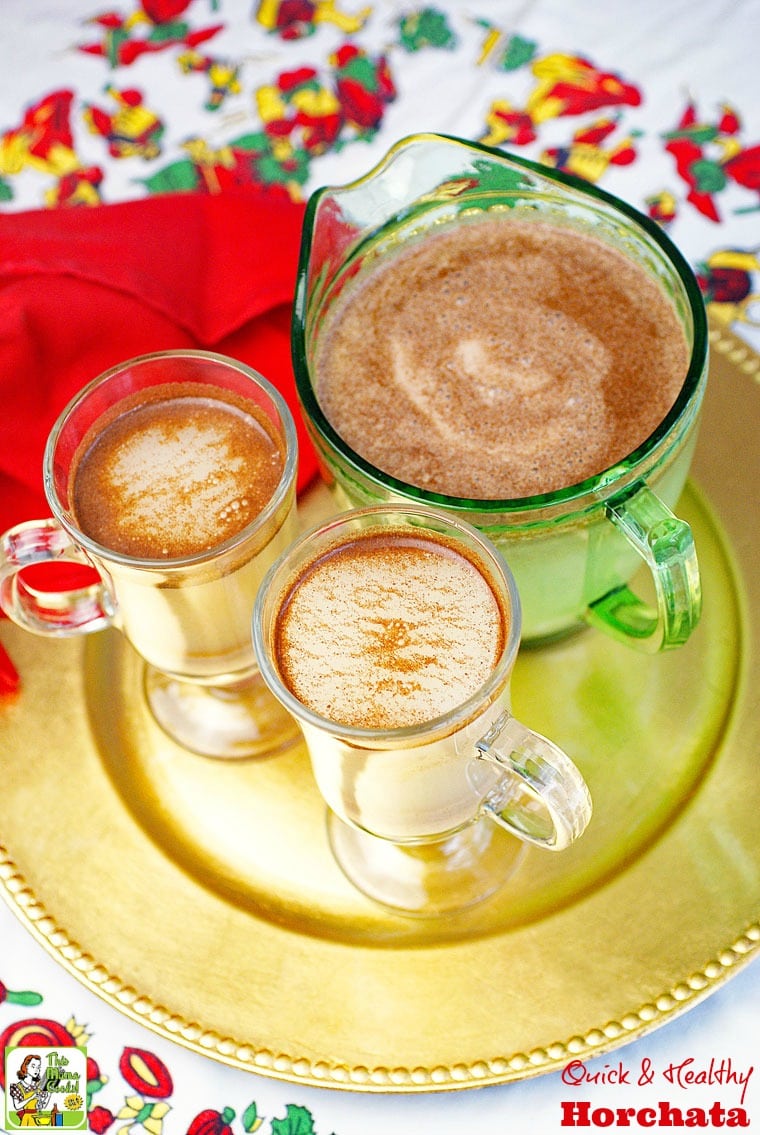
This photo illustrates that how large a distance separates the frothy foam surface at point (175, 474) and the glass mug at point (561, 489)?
0.22ft

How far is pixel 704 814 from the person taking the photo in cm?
100

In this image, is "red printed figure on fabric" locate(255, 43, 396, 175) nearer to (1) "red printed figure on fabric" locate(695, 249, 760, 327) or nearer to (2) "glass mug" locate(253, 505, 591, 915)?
(1) "red printed figure on fabric" locate(695, 249, 760, 327)

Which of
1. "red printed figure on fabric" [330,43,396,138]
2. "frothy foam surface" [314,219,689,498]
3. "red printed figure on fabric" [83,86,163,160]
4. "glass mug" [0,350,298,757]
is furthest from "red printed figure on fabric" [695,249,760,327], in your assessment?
"red printed figure on fabric" [83,86,163,160]

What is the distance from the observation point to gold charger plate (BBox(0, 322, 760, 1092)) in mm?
921

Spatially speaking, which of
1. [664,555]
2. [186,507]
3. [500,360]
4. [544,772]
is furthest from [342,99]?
[544,772]

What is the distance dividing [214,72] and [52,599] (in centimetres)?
82

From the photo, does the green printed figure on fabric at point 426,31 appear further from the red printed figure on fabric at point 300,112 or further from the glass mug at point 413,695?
the glass mug at point 413,695

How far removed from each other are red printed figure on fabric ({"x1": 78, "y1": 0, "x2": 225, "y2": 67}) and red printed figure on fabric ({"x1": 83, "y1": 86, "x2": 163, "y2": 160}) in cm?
6

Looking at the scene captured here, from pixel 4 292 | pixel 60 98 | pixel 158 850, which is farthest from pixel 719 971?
pixel 60 98

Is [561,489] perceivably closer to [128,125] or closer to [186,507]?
[186,507]

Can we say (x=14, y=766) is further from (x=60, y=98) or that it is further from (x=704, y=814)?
(x=60, y=98)

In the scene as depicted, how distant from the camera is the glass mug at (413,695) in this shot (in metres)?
0.80

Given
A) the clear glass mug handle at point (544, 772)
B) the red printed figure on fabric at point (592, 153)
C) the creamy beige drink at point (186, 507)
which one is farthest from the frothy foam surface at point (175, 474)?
the red printed figure on fabric at point (592, 153)

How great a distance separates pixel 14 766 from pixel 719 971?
601 mm
